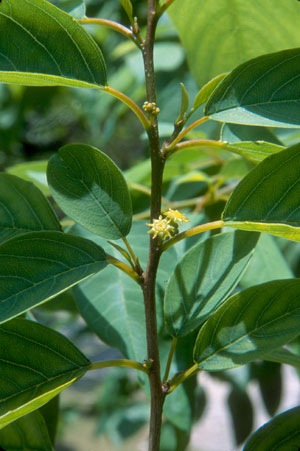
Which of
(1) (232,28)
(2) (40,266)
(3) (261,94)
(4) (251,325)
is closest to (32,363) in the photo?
(2) (40,266)

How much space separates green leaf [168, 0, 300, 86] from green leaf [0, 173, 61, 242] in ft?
1.07

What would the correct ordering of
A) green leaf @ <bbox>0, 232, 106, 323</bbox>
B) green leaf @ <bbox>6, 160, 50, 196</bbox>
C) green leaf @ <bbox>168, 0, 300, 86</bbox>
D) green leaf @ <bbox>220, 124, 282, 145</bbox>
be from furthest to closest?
1. green leaf @ <bbox>6, 160, 50, 196</bbox>
2. green leaf @ <bbox>168, 0, 300, 86</bbox>
3. green leaf @ <bbox>220, 124, 282, 145</bbox>
4. green leaf @ <bbox>0, 232, 106, 323</bbox>

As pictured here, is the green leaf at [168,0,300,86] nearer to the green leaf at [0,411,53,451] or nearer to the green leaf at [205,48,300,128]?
the green leaf at [205,48,300,128]

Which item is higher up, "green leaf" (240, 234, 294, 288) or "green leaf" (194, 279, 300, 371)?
"green leaf" (240, 234, 294, 288)

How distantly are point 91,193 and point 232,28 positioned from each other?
1.11ft

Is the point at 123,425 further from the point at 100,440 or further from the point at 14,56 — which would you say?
the point at 14,56

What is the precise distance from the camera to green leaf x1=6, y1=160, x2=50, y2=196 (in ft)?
2.88

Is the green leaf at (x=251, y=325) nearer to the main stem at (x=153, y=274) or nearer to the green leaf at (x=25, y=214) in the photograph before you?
the main stem at (x=153, y=274)

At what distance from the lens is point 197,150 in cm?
102

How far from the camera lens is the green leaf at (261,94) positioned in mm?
470

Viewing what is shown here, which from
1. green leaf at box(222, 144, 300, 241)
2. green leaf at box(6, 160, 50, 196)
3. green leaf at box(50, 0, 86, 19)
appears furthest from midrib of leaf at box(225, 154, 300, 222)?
green leaf at box(6, 160, 50, 196)

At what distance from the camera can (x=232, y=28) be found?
69cm

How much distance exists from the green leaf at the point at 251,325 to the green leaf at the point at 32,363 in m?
0.12

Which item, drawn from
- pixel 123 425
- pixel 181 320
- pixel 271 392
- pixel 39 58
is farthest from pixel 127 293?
pixel 123 425
